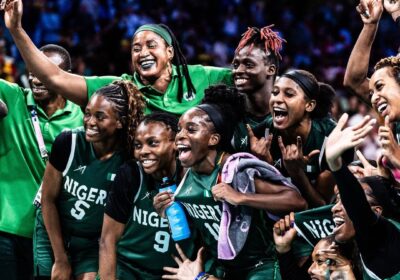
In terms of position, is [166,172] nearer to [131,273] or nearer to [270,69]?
[131,273]

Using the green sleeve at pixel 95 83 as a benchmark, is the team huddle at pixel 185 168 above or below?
below

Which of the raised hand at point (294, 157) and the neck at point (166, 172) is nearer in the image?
the raised hand at point (294, 157)

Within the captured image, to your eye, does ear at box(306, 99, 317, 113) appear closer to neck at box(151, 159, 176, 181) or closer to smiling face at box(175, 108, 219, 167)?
smiling face at box(175, 108, 219, 167)

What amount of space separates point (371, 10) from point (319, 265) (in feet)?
4.55

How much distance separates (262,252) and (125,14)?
8039 mm

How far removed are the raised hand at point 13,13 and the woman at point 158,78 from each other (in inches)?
11.1

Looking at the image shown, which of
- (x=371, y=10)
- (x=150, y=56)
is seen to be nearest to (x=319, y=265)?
(x=371, y=10)

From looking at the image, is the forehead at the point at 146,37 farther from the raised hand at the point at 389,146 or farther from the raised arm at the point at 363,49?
the raised hand at the point at 389,146

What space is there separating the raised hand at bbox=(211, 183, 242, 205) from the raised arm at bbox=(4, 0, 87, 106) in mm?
1126

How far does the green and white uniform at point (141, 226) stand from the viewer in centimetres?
483

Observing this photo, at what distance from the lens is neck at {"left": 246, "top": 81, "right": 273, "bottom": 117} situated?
524 cm

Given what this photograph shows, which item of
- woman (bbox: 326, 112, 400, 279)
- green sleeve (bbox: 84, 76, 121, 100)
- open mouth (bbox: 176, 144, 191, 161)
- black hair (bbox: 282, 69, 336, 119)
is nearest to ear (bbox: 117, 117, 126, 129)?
green sleeve (bbox: 84, 76, 121, 100)

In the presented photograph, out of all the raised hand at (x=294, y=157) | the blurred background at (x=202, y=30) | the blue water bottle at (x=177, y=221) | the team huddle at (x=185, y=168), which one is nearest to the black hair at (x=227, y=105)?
the team huddle at (x=185, y=168)

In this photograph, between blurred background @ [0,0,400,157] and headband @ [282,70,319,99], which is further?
blurred background @ [0,0,400,157]
